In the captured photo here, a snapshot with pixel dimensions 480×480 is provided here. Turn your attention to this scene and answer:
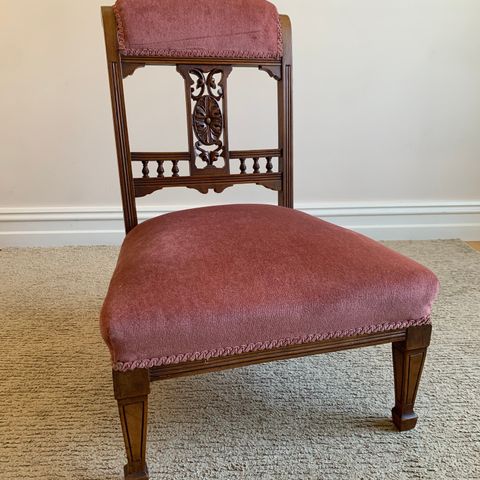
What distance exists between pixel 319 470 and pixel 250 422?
191 mm

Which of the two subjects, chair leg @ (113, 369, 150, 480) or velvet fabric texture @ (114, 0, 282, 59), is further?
velvet fabric texture @ (114, 0, 282, 59)

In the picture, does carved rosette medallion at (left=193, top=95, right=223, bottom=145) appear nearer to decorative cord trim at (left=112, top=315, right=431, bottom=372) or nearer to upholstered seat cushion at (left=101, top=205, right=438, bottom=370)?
upholstered seat cushion at (left=101, top=205, right=438, bottom=370)

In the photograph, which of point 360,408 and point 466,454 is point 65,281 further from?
point 466,454

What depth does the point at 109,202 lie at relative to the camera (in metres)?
2.06

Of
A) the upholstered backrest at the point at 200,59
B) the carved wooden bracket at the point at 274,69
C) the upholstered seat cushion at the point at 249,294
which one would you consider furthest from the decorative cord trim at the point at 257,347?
the carved wooden bracket at the point at 274,69

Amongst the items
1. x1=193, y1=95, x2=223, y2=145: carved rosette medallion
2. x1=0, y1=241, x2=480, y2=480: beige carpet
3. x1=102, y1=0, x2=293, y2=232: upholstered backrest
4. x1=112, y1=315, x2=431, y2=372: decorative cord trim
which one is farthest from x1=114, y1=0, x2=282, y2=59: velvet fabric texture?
x1=0, y1=241, x2=480, y2=480: beige carpet

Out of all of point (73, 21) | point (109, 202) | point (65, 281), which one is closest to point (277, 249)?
point (65, 281)

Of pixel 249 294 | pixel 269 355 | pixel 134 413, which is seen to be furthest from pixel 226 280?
pixel 134 413

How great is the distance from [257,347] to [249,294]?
106mm

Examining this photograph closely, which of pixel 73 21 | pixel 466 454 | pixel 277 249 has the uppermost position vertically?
pixel 73 21

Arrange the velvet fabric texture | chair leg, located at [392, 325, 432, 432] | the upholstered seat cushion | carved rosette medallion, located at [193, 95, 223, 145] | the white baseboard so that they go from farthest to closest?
1. the white baseboard
2. carved rosette medallion, located at [193, 95, 223, 145]
3. the velvet fabric texture
4. chair leg, located at [392, 325, 432, 432]
5. the upholstered seat cushion

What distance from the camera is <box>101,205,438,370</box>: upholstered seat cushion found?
0.70 meters

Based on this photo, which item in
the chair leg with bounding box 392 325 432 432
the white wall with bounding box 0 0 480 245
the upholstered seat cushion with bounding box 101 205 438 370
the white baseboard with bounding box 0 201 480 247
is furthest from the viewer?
the white baseboard with bounding box 0 201 480 247

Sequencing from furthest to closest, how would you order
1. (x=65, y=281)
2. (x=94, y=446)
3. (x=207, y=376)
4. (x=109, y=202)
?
(x=109, y=202) < (x=65, y=281) < (x=207, y=376) < (x=94, y=446)
